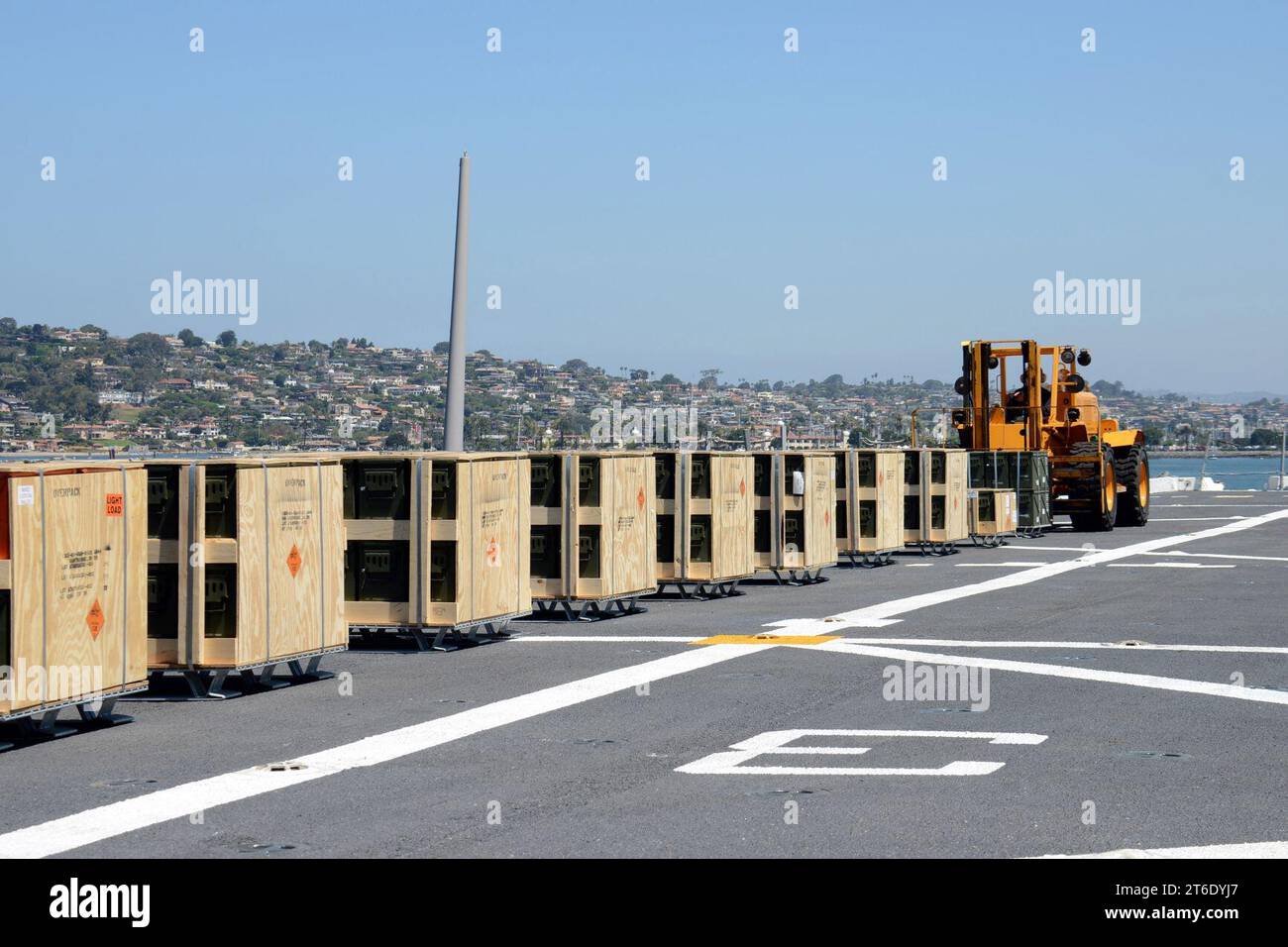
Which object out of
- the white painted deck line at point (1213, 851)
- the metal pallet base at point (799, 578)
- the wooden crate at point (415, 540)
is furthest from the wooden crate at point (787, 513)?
the white painted deck line at point (1213, 851)

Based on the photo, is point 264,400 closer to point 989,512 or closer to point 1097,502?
point 989,512

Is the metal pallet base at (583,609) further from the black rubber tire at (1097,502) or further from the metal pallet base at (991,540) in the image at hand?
the black rubber tire at (1097,502)

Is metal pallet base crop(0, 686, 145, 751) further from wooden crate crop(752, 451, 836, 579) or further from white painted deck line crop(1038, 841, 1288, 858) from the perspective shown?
wooden crate crop(752, 451, 836, 579)

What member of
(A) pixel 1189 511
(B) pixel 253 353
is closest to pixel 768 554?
(B) pixel 253 353

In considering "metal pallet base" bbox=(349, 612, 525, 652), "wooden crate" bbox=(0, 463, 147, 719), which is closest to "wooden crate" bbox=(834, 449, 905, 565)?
"metal pallet base" bbox=(349, 612, 525, 652)

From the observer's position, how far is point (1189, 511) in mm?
46312

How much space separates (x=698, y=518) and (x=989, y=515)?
12.8 metres

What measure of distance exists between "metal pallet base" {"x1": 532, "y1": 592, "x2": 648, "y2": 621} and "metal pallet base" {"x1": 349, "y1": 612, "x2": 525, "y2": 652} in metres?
1.45

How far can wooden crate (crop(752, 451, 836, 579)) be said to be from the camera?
72.2 ft

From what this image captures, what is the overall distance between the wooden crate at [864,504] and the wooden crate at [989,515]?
4935 mm

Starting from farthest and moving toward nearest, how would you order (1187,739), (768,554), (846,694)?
(768,554)
(846,694)
(1187,739)
